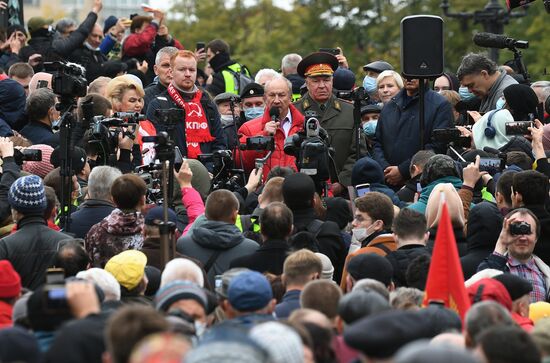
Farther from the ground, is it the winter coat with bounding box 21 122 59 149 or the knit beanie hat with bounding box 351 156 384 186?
the winter coat with bounding box 21 122 59 149

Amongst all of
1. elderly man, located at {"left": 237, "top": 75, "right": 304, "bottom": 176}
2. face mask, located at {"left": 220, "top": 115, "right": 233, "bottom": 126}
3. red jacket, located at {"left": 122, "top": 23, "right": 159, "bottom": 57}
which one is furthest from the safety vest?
elderly man, located at {"left": 237, "top": 75, "right": 304, "bottom": 176}

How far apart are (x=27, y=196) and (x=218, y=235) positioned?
145 centimetres

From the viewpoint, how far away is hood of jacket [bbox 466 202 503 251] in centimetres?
1147

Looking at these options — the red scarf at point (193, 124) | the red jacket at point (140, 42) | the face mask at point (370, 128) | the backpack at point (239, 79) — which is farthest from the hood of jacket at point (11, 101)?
the backpack at point (239, 79)

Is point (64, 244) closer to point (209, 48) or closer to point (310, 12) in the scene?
point (209, 48)

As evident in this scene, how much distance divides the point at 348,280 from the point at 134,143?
4651 millimetres

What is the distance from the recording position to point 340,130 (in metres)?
15.0

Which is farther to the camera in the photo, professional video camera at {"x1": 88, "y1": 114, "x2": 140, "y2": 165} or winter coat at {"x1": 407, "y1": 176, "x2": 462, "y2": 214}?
professional video camera at {"x1": 88, "y1": 114, "x2": 140, "y2": 165}

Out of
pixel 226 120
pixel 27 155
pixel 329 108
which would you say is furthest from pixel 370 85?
pixel 27 155

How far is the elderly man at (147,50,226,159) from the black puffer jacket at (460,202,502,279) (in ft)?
13.3

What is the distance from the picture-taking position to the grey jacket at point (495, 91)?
15.4 metres

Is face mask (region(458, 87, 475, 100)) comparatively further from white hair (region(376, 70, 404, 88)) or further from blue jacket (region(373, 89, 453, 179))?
blue jacket (region(373, 89, 453, 179))

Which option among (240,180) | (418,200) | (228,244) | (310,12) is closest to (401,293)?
(228,244)

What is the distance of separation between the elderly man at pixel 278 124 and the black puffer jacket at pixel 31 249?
3.36 m
